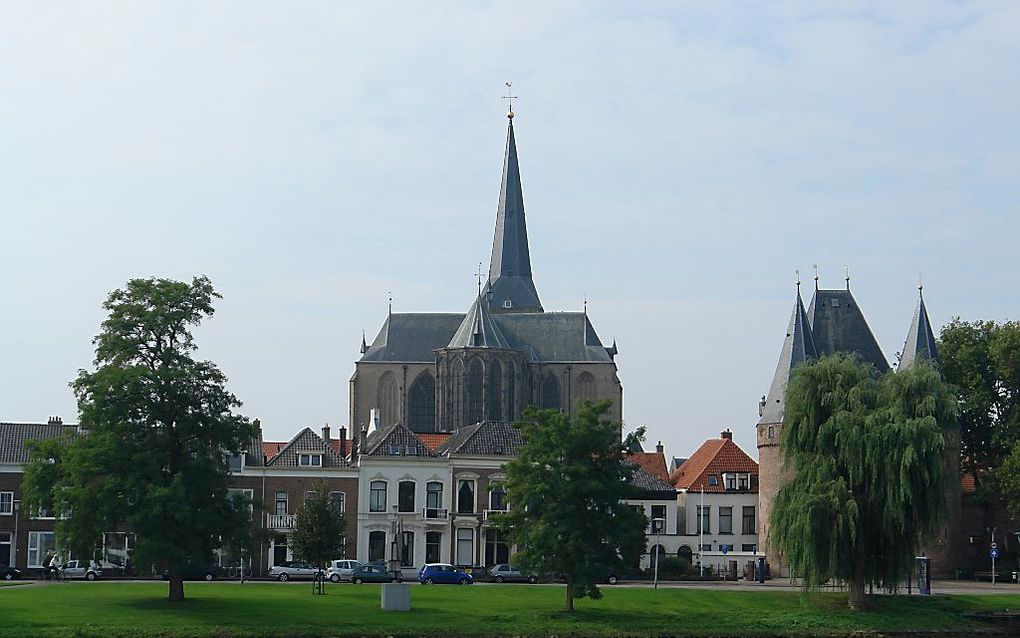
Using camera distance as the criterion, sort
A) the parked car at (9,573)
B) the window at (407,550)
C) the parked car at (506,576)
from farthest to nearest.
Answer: the window at (407,550) < the parked car at (506,576) < the parked car at (9,573)

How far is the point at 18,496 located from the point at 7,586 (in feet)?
54.7

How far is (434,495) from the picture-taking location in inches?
3041

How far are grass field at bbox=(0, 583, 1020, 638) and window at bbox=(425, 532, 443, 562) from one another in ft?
62.5

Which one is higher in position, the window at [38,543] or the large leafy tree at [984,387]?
the large leafy tree at [984,387]

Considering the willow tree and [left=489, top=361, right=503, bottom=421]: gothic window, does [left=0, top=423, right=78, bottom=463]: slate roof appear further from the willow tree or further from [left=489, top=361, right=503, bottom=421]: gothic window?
[left=489, top=361, right=503, bottom=421]: gothic window

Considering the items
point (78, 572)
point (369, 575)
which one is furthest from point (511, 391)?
point (78, 572)

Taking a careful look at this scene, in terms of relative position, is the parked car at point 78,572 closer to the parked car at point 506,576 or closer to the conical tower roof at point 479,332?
the parked car at point 506,576

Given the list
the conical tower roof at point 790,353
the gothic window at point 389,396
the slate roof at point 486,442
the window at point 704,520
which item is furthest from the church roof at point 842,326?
the gothic window at point 389,396

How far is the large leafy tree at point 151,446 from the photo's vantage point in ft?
152

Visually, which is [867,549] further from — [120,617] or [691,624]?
[120,617]

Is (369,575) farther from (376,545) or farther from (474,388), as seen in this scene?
(474,388)

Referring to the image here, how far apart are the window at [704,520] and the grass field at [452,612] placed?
26467 mm

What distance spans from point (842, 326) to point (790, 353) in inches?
244

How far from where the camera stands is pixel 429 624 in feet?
146
